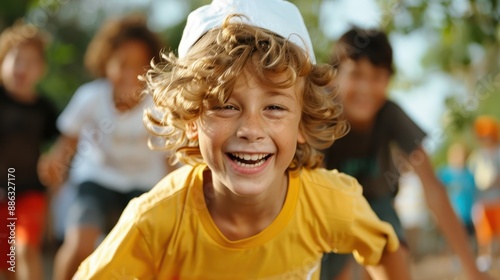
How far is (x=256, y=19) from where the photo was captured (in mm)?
2748

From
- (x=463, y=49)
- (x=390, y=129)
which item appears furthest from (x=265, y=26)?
(x=463, y=49)

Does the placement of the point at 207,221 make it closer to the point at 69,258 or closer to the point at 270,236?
the point at 270,236

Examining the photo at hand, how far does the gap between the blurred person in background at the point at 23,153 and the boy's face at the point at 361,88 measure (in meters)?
1.84

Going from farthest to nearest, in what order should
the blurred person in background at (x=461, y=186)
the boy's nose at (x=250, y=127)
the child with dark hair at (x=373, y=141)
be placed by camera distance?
the blurred person in background at (x=461, y=186) → the child with dark hair at (x=373, y=141) → the boy's nose at (x=250, y=127)

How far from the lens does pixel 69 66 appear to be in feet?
38.6

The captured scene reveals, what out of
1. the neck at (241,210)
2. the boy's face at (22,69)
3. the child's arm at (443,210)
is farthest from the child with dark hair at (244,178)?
the boy's face at (22,69)

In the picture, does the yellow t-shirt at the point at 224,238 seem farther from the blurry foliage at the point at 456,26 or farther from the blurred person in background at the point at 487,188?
the blurred person in background at the point at 487,188

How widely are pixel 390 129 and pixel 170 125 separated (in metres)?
1.47

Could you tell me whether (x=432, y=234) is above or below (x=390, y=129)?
below

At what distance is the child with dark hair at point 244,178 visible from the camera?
105 inches

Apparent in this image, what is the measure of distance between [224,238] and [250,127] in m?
0.40

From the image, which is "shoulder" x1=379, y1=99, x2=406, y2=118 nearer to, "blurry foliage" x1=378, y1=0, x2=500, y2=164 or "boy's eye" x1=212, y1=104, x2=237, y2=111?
"blurry foliage" x1=378, y1=0, x2=500, y2=164

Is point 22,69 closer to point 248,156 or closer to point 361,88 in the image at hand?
point 361,88

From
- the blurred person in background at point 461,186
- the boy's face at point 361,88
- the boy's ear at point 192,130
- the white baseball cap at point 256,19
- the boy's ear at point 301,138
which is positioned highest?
the white baseball cap at point 256,19
